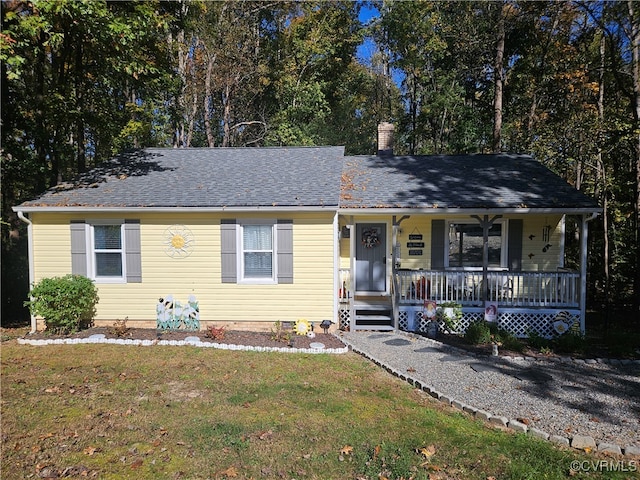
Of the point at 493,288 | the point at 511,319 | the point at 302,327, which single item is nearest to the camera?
the point at 302,327

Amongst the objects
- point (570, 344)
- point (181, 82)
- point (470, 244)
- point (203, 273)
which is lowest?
point (570, 344)

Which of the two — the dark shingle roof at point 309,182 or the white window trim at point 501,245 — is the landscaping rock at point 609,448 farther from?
the white window trim at point 501,245

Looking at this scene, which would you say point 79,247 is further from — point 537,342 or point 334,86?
point 334,86

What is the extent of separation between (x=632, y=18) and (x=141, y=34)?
1339cm

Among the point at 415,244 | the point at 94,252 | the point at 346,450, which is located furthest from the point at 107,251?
the point at 415,244

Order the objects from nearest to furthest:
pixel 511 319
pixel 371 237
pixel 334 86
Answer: pixel 511 319 → pixel 371 237 → pixel 334 86

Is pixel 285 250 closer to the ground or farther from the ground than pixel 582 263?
farther from the ground

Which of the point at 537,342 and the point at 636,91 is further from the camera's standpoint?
the point at 636,91

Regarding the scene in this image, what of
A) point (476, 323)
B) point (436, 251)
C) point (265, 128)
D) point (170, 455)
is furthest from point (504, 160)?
point (265, 128)

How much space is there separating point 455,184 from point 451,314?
3.76 metres

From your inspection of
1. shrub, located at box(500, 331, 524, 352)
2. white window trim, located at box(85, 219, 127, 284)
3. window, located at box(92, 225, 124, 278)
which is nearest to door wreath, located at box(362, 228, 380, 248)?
shrub, located at box(500, 331, 524, 352)

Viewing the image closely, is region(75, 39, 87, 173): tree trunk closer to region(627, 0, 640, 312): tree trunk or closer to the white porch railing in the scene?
the white porch railing

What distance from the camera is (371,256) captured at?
447 inches

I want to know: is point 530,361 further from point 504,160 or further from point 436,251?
point 504,160
